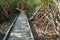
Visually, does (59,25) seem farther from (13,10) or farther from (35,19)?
(13,10)

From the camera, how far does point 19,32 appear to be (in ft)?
34.1

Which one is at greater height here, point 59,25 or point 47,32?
point 59,25

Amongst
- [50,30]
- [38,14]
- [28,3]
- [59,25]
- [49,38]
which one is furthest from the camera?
[28,3]

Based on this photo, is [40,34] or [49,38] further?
[40,34]

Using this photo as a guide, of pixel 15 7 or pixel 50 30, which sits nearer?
pixel 50 30

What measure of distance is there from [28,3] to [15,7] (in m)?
1.40

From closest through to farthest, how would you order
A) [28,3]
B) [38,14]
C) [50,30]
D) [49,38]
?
[49,38], [50,30], [38,14], [28,3]

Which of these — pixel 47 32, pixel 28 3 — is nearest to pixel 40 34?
pixel 47 32

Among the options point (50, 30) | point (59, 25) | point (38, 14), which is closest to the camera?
point (59, 25)

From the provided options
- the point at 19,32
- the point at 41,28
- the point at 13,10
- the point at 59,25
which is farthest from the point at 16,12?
the point at 59,25

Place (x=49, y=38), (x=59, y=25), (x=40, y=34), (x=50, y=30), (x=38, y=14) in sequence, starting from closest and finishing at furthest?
(x=59, y=25)
(x=49, y=38)
(x=40, y=34)
(x=50, y=30)
(x=38, y=14)

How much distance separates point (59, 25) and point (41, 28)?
3.99 m

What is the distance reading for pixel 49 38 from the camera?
10.4 meters

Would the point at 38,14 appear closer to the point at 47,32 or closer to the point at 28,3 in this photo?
the point at 47,32
